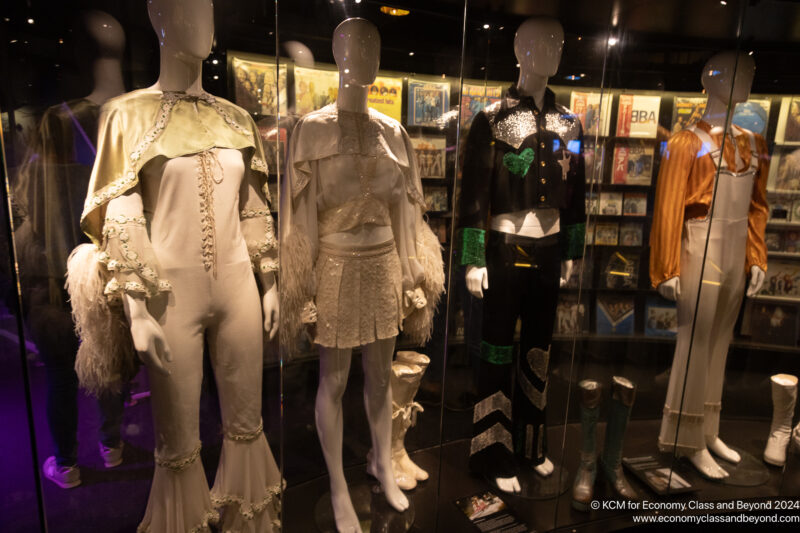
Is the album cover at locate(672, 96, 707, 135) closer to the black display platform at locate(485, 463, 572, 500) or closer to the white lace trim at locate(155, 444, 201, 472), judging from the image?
the black display platform at locate(485, 463, 572, 500)

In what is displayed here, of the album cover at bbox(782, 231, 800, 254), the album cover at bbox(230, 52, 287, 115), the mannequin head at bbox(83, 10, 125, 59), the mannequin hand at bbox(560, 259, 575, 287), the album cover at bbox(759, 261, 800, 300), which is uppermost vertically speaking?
the mannequin head at bbox(83, 10, 125, 59)

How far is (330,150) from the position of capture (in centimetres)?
171

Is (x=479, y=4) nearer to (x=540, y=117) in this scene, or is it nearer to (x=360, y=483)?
(x=540, y=117)

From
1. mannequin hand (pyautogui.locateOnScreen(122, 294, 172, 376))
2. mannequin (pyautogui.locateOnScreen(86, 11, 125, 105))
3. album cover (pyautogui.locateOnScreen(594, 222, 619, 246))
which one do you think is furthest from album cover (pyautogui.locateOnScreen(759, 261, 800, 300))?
mannequin (pyautogui.locateOnScreen(86, 11, 125, 105))

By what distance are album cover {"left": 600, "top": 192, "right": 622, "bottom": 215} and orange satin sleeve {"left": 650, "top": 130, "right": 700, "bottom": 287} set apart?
17cm

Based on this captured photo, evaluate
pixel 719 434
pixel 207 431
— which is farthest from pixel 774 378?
pixel 207 431

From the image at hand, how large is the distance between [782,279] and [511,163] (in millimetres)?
1785

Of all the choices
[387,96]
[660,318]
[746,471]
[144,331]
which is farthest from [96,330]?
[746,471]

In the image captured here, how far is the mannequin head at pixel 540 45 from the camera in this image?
2.03 meters

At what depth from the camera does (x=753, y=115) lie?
246cm

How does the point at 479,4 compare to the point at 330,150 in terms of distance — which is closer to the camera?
the point at 330,150

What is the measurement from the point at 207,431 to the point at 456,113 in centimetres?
150

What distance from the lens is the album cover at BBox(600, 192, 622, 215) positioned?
245 centimetres

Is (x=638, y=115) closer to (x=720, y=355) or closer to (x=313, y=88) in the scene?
(x=720, y=355)
